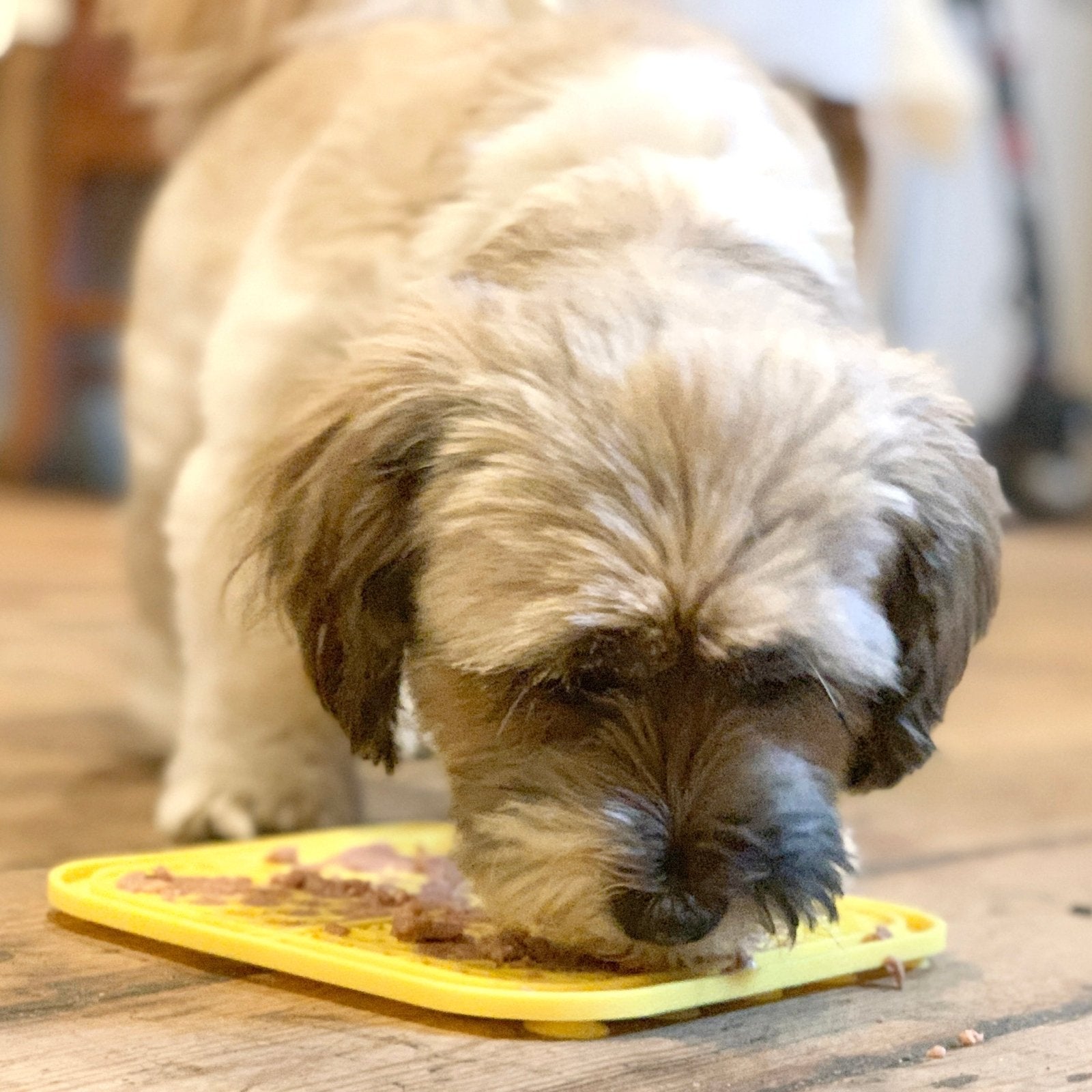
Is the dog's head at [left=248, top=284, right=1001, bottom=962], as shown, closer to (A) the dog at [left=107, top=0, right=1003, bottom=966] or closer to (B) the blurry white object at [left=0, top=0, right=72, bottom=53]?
(A) the dog at [left=107, top=0, right=1003, bottom=966]

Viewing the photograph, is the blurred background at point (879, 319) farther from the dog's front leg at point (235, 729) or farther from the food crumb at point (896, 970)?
the food crumb at point (896, 970)

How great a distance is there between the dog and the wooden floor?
14cm

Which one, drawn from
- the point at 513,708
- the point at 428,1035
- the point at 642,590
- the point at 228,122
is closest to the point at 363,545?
the point at 513,708

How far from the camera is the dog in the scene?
174 cm

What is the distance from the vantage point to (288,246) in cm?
266

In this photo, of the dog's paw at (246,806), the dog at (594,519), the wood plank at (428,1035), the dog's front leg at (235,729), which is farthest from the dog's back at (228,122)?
the wood plank at (428,1035)

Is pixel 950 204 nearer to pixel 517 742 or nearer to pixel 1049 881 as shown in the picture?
pixel 1049 881

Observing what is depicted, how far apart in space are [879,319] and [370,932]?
5.90 feet

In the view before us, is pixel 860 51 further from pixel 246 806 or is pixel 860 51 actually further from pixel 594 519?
pixel 594 519

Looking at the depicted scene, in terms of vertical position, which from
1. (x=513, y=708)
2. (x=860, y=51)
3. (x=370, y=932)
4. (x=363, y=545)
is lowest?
(x=370, y=932)

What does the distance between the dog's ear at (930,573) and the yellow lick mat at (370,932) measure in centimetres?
23

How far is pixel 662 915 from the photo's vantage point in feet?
5.56

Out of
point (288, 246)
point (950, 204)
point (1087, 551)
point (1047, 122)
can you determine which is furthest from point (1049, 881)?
point (1047, 122)

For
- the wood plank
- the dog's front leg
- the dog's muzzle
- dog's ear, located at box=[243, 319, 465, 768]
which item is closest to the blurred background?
the dog's front leg
